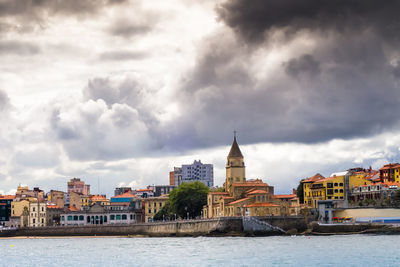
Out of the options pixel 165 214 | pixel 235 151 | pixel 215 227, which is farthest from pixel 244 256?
pixel 165 214

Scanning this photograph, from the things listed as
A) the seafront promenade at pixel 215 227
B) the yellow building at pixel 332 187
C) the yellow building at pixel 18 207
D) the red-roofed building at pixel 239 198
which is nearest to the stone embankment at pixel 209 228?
the seafront promenade at pixel 215 227

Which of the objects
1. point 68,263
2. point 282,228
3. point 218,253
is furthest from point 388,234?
point 68,263

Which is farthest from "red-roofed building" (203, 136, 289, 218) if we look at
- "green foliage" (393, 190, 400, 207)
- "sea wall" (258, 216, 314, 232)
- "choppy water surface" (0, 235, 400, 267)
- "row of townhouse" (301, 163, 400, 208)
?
"choppy water surface" (0, 235, 400, 267)

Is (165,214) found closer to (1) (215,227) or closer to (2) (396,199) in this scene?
(1) (215,227)

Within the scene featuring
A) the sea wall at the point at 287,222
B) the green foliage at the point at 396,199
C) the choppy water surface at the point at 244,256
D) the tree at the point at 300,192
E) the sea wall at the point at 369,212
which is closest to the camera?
the choppy water surface at the point at 244,256

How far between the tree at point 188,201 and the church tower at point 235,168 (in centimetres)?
653

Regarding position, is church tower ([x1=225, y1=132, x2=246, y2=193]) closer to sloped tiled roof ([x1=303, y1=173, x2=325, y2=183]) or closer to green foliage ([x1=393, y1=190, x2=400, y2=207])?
sloped tiled roof ([x1=303, y1=173, x2=325, y2=183])

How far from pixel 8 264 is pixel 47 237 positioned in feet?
278

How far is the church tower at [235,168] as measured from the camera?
499ft

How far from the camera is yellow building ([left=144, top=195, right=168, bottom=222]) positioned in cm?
18362

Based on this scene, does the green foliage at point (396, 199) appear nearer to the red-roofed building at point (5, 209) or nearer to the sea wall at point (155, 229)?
the sea wall at point (155, 229)

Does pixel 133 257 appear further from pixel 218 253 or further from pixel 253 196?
pixel 253 196

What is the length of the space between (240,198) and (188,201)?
53.1 feet

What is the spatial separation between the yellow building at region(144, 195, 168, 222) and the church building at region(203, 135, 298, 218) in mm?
31047
